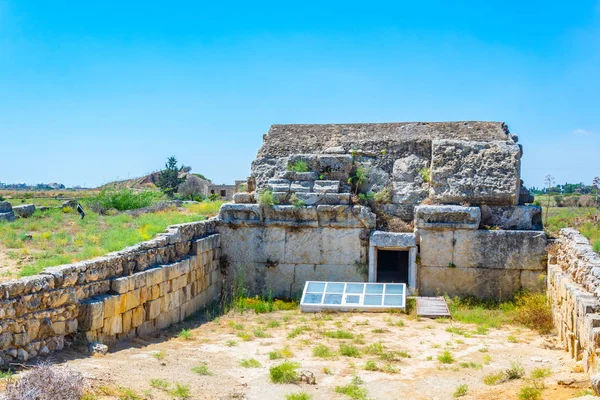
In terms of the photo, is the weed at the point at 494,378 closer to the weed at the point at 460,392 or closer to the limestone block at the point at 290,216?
the weed at the point at 460,392

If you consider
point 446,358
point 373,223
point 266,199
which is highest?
point 266,199

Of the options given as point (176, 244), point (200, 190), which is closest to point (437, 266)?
point (176, 244)

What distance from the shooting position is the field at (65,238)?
862 centimetres

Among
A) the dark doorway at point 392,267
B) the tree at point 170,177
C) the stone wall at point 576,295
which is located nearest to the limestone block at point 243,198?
the dark doorway at point 392,267

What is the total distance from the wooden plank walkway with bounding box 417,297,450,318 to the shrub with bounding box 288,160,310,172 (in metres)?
3.64

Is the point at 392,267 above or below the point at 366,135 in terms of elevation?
below

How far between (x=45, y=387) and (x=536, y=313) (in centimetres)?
785

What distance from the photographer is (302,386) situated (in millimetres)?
6574

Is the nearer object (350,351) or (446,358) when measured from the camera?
(446,358)

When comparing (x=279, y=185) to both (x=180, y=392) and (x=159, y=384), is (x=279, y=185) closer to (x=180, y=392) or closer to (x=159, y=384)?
(x=159, y=384)

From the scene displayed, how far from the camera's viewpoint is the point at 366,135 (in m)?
13.1

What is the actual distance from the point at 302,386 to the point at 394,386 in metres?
1.07

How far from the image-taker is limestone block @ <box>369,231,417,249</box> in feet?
37.5

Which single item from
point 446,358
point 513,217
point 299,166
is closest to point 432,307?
point 513,217
